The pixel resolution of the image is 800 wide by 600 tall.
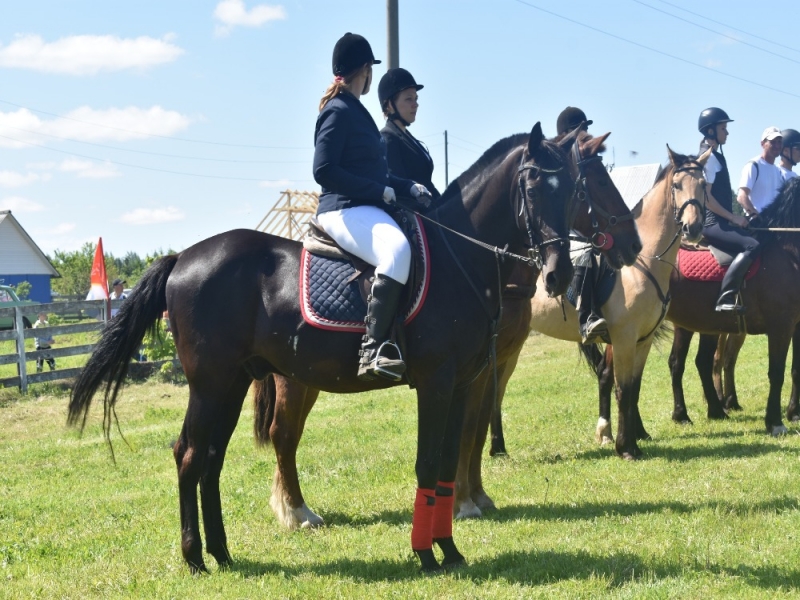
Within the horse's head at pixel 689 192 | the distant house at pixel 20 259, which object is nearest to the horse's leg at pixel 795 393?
the horse's head at pixel 689 192

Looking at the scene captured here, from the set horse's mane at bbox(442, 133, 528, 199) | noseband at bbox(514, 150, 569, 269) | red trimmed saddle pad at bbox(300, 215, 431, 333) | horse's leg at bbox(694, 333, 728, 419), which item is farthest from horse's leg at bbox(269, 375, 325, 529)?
horse's leg at bbox(694, 333, 728, 419)

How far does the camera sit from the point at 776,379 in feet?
35.0

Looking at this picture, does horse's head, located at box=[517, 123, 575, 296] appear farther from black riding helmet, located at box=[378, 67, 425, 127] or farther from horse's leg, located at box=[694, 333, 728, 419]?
horse's leg, located at box=[694, 333, 728, 419]

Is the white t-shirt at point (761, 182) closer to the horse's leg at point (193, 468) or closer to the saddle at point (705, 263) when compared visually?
the saddle at point (705, 263)

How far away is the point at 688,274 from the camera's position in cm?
1134

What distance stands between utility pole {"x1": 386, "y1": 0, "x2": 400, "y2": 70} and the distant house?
52.4 meters

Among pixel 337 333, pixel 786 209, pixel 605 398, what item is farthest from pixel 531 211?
pixel 786 209

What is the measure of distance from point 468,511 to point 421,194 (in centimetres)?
291

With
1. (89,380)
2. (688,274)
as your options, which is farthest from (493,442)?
(89,380)

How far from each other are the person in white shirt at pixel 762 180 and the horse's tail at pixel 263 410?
7.05 m

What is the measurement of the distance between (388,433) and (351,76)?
679 cm

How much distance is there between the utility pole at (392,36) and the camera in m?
15.5

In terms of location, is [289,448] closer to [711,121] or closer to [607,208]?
[607,208]

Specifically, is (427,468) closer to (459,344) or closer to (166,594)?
(459,344)
